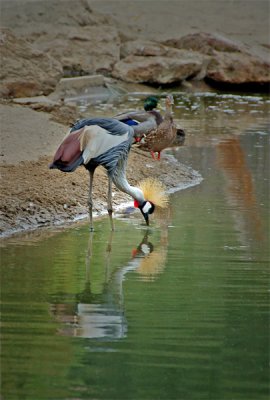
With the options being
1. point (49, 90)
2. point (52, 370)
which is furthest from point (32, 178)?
point (49, 90)

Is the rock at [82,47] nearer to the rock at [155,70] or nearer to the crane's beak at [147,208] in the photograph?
the rock at [155,70]

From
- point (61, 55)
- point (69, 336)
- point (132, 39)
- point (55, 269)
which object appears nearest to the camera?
point (69, 336)

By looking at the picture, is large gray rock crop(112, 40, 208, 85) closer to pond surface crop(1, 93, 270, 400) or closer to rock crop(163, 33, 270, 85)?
rock crop(163, 33, 270, 85)

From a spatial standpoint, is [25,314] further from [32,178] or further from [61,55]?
[61,55]

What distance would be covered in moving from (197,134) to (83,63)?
7.17 meters

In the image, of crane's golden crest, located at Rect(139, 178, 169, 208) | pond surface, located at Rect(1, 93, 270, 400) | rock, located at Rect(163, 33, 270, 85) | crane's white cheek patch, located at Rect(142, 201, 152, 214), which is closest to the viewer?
pond surface, located at Rect(1, 93, 270, 400)

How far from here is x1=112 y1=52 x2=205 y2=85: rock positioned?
78.3 feet

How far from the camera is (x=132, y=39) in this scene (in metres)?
26.1

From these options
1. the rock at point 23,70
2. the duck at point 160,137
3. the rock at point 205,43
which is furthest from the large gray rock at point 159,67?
the duck at point 160,137

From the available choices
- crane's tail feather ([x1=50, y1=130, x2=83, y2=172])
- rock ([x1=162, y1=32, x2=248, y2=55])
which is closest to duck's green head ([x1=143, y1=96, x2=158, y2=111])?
crane's tail feather ([x1=50, y1=130, x2=83, y2=172])

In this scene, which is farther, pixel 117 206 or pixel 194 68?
pixel 194 68

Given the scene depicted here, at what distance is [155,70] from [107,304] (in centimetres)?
1662

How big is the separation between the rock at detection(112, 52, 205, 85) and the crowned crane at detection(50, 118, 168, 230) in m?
13.2

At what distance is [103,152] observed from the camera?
34.2 feet
